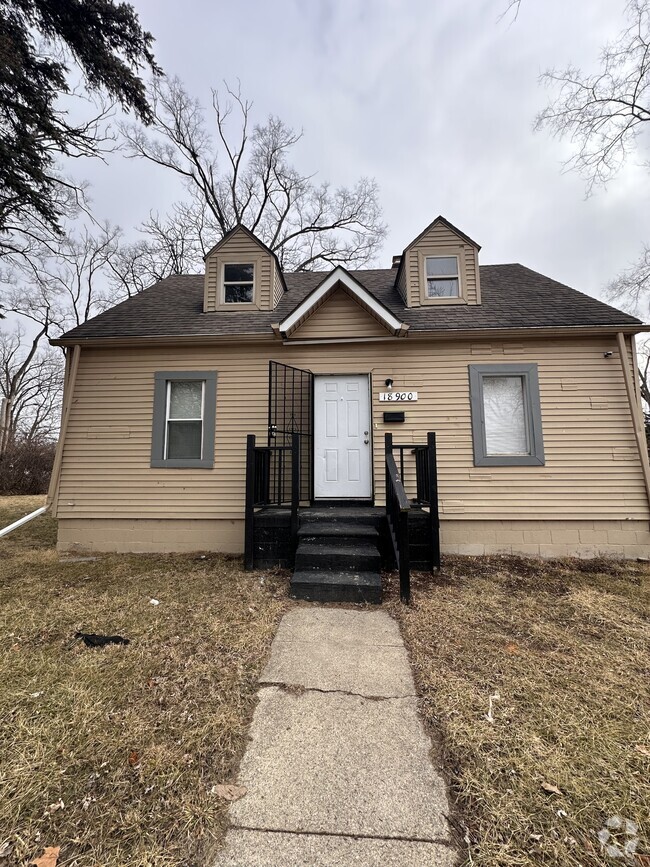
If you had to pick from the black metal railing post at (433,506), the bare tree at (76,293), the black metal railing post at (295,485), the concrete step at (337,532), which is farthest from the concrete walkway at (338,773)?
the bare tree at (76,293)

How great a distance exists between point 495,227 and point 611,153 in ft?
16.6

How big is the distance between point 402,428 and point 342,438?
956mm

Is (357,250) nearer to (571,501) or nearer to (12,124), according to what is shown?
(12,124)

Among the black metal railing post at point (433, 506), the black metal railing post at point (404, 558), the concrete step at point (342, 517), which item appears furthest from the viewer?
the concrete step at point (342, 517)

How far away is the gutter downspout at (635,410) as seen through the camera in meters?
5.22

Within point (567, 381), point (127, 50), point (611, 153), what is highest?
point (611, 153)

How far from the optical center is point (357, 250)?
1555cm

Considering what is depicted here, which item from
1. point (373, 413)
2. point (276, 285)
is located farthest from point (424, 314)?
point (276, 285)

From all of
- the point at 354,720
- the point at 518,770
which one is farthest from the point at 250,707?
the point at 518,770

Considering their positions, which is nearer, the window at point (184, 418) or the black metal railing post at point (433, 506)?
the black metal railing post at point (433, 506)

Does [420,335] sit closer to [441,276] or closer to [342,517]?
[441,276]

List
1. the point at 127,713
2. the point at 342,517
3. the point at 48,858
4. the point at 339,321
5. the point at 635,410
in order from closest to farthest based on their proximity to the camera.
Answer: the point at 48,858 < the point at 127,713 < the point at 342,517 < the point at 635,410 < the point at 339,321

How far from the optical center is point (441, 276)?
629 centimetres

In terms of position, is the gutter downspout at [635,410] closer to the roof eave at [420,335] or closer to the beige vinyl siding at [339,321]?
the roof eave at [420,335]
